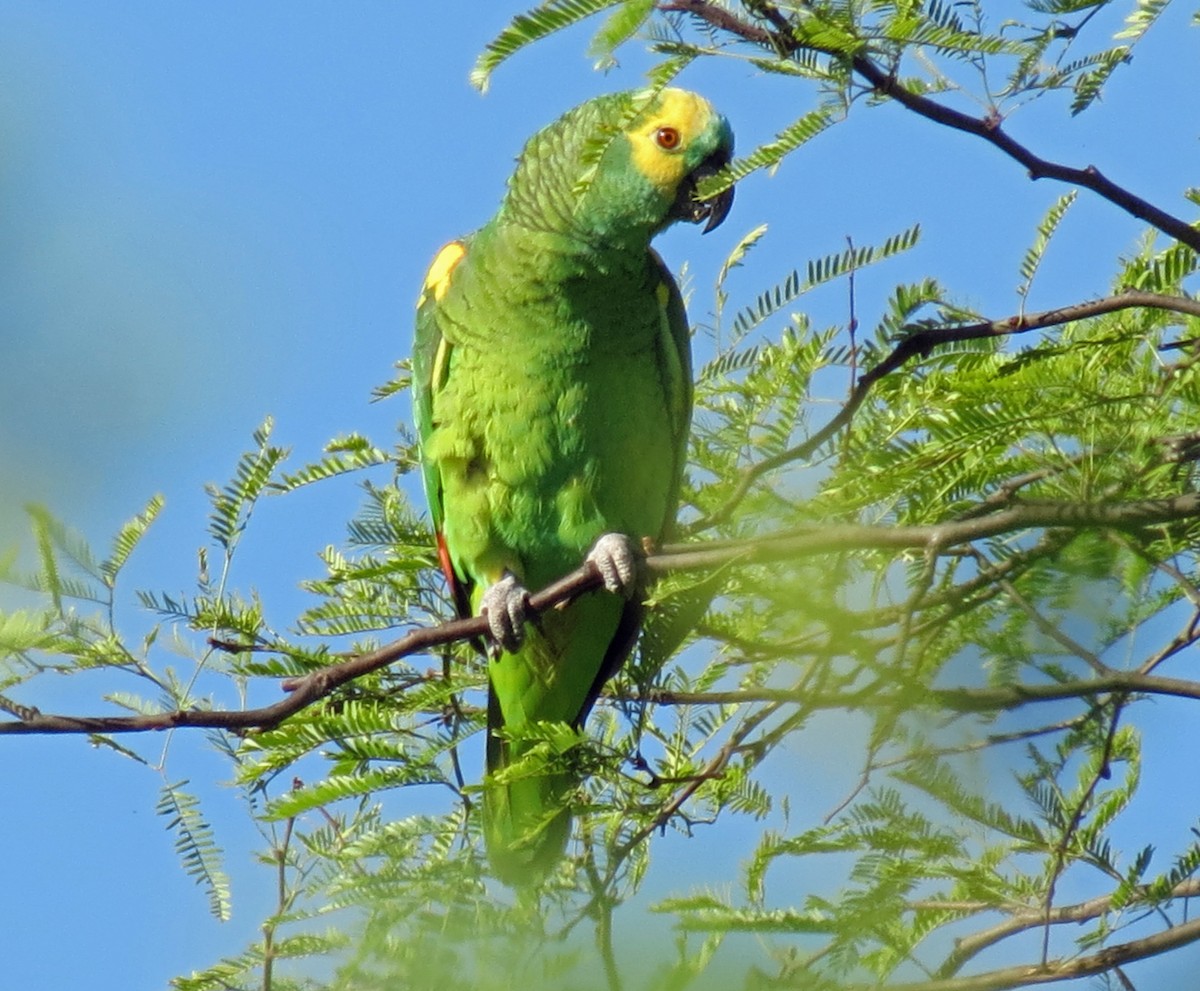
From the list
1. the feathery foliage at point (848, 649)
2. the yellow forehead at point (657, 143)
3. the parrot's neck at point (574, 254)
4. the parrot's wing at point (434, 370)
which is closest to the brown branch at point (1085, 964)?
the feathery foliage at point (848, 649)

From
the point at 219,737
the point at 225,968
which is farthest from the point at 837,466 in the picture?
the point at 225,968

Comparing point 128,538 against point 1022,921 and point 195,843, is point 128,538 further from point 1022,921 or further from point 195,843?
point 1022,921

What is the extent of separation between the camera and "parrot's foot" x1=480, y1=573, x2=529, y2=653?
2.81 metres

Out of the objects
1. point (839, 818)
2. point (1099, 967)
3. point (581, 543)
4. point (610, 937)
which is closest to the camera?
point (610, 937)

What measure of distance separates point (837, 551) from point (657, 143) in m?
1.43

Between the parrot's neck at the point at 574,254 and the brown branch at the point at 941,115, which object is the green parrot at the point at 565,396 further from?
the brown branch at the point at 941,115

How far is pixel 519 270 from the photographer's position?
2967 mm

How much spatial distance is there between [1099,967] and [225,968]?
1.50 meters

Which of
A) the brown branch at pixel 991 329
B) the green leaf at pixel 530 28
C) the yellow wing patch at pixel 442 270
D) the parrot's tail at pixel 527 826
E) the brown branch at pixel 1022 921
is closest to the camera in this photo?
the green leaf at pixel 530 28

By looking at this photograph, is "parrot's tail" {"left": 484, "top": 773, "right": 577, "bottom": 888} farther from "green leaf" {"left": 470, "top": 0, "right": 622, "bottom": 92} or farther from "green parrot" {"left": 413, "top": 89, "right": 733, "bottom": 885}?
"green leaf" {"left": 470, "top": 0, "right": 622, "bottom": 92}

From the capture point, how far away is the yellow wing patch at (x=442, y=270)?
126 inches

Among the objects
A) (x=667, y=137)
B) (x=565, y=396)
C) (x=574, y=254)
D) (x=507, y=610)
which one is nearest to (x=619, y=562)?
(x=507, y=610)

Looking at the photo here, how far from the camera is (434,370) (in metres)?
3.06

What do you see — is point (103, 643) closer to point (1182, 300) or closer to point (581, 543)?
point (581, 543)
